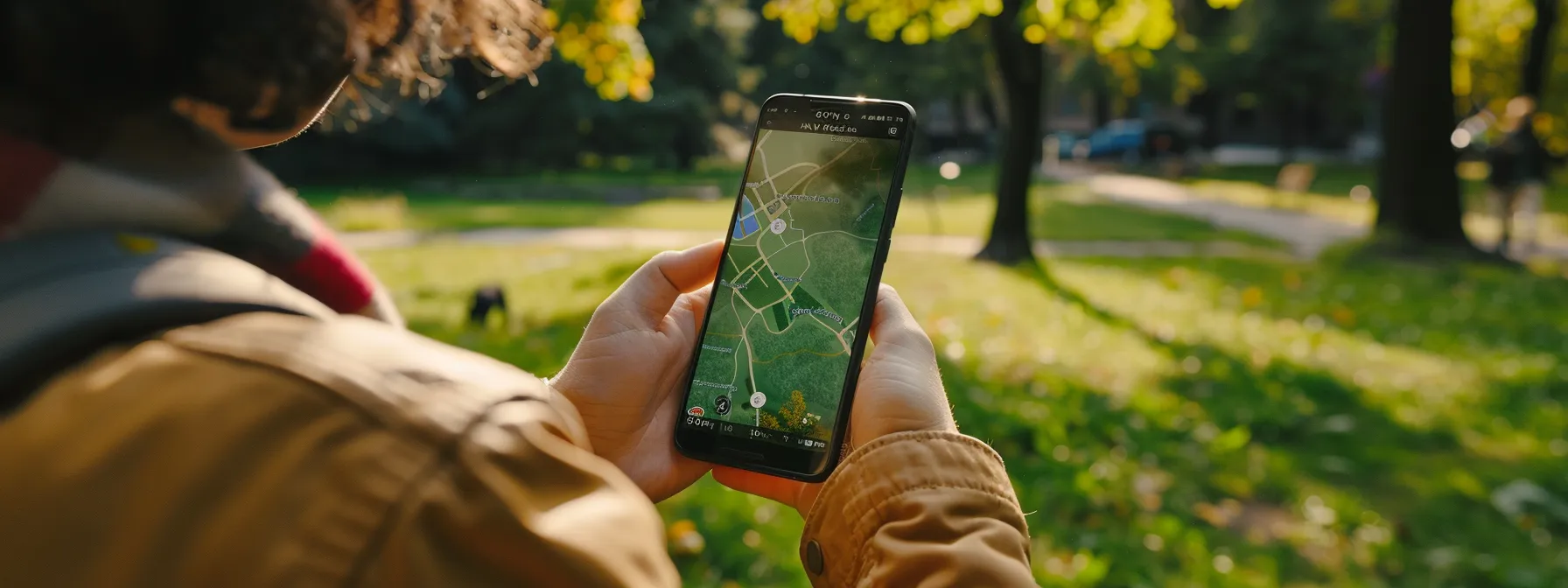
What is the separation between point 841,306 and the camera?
184cm

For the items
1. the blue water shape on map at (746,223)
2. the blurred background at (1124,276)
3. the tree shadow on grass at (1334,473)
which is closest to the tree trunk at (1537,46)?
the blurred background at (1124,276)

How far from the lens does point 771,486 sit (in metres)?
1.91

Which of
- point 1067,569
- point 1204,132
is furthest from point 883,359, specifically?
point 1204,132

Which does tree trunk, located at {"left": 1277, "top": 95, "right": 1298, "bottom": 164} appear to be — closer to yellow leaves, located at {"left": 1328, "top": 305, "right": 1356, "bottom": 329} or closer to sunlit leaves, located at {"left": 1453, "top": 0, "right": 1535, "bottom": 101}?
sunlit leaves, located at {"left": 1453, "top": 0, "right": 1535, "bottom": 101}

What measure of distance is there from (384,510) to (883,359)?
106 cm

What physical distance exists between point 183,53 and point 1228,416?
5488 millimetres

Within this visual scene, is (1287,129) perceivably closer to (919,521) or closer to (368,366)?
(919,521)

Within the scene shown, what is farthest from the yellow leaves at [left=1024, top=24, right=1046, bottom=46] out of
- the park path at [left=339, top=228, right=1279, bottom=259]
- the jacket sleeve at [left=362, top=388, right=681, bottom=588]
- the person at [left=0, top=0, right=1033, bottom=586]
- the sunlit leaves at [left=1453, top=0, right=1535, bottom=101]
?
the sunlit leaves at [left=1453, top=0, right=1535, bottom=101]

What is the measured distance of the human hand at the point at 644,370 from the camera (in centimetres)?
181

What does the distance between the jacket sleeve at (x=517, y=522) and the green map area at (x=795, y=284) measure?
3.28 ft

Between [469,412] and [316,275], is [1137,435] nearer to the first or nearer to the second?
[316,275]

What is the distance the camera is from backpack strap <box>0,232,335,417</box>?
733mm

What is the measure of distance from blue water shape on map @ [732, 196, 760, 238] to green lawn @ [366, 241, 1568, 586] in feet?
6.26

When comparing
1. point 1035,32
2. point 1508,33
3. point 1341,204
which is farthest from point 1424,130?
point 1508,33
